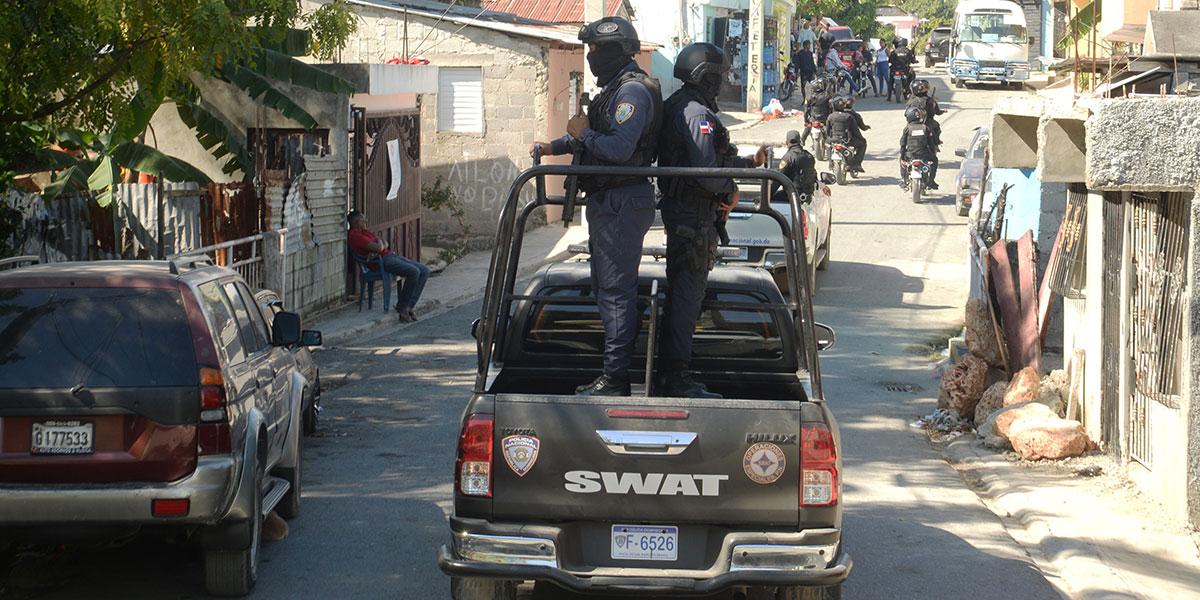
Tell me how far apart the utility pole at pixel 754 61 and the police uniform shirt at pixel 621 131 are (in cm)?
3260

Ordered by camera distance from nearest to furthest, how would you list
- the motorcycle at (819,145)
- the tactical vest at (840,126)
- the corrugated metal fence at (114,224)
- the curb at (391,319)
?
1. the corrugated metal fence at (114,224)
2. the curb at (391,319)
3. the tactical vest at (840,126)
4. the motorcycle at (819,145)

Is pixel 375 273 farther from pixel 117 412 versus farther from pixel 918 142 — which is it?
pixel 918 142

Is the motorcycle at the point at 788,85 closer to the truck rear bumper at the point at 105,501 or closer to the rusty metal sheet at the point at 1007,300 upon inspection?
the rusty metal sheet at the point at 1007,300

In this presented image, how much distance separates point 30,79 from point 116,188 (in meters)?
2.69

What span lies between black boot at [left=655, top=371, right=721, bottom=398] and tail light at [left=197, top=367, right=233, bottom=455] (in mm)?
2073

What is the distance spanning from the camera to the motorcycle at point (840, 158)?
1120 inches

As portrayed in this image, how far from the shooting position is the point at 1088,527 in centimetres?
827

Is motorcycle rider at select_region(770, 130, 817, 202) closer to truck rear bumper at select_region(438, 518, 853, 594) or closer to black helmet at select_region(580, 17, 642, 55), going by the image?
black helmet at select_region(580, 17, 642, 55)

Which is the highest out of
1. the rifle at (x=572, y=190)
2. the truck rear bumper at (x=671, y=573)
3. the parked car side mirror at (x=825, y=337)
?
the rifle at (x=572, y=190)

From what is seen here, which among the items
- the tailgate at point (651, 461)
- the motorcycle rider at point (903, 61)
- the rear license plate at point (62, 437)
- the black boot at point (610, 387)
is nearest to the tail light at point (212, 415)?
Answer: the rear license plate at point (62, 437)

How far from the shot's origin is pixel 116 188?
1217 cm

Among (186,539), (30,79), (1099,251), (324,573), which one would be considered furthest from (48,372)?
(1099,251)

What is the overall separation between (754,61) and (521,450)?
3494 centimetres

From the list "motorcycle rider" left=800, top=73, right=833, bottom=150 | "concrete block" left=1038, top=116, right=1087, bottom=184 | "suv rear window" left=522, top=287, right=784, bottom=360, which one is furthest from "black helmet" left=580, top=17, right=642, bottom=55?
"motorcycle rider" left=800, top=73, right=833, bottom=150
